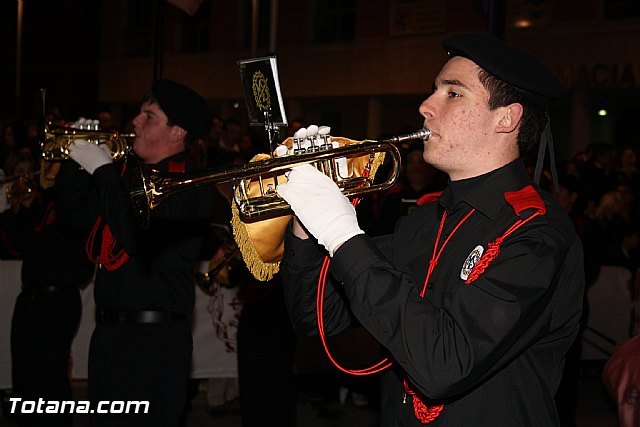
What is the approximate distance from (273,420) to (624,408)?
1.96 metres

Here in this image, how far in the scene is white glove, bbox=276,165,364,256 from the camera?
2098 millimetres

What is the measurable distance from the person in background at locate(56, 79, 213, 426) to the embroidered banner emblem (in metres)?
1.85

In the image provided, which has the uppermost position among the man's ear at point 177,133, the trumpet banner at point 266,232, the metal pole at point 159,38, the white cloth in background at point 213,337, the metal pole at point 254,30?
the metal pole at point 254,30

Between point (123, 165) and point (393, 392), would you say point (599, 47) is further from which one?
point (393, 392)

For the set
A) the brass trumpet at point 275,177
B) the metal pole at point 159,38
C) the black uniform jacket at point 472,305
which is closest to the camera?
the black uniform jacket at point 472,305

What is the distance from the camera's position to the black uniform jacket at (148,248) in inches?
145

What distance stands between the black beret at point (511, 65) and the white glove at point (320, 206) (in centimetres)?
51

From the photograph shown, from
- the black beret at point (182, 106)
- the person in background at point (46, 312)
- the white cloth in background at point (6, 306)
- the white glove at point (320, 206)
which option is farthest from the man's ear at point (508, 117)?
the white cloth in background at point (6, 306)

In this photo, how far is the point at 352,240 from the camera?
2047 mm

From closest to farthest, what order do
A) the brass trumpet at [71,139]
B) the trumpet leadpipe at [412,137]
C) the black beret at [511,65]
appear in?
the black beret at [511,65] → the trumpet leadpipe at [412,137] → the brass trumpet at [71,139]

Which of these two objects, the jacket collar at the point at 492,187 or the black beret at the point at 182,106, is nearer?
the jacket collar at the point at 492,187

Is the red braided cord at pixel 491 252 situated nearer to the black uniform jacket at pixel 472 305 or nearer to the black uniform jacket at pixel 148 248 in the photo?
the black uniform jacket at pixel 472 305

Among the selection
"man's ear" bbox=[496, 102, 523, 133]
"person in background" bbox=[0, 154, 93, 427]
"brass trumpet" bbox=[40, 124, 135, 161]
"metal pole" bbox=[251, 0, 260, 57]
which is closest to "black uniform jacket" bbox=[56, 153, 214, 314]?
"brass trumpet" bbox=[40, 124, 135, 161]

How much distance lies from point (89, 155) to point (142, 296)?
2.35ft
